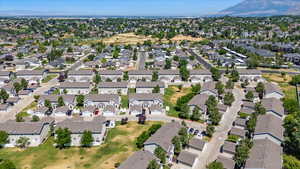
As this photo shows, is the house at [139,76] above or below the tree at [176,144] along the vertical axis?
above

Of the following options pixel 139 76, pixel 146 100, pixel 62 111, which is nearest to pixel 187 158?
pixel 146 100

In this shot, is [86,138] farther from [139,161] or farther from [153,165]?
[153,165]

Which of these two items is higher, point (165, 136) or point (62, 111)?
point (165, 136)

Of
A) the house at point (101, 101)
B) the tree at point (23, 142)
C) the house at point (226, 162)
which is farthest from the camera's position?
the house at point (101, 101)

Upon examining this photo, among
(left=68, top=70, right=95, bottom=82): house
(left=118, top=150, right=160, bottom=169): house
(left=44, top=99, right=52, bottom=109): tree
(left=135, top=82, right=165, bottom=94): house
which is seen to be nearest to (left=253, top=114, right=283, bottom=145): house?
(left=118, top=150, right=160, bottom=169): house

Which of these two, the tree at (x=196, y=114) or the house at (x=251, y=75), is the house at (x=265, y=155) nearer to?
the tree at (x=196, y=114)

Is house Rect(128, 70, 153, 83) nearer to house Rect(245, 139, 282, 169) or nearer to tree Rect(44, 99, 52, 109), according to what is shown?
tree Rect(44, 99, 52, 109)

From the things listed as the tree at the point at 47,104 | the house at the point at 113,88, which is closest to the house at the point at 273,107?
the house at the point at 113,88
